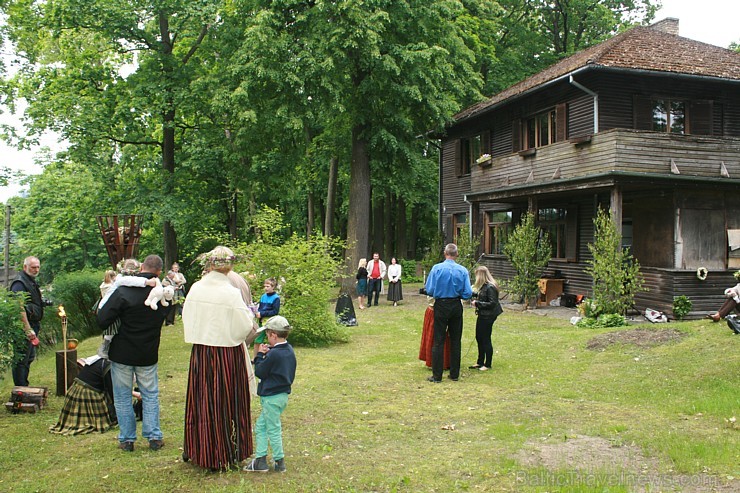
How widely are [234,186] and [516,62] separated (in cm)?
1681

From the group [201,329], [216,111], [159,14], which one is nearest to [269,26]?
[216,111]

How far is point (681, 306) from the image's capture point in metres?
16.2

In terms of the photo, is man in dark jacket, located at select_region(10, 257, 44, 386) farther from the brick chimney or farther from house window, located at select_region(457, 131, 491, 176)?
the brick chimney

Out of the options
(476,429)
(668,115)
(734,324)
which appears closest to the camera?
(476,429)

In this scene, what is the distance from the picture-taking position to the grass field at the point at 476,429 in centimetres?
561

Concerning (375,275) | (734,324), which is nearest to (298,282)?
(734,324)

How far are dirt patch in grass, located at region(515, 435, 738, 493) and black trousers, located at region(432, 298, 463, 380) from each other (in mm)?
3211

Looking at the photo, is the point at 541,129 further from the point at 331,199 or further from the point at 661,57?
the point at 331,199

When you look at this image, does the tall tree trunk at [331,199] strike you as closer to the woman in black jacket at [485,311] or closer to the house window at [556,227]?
the house window at [556,227]

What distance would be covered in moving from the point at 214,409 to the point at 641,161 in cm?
1410

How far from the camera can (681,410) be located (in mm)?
7902

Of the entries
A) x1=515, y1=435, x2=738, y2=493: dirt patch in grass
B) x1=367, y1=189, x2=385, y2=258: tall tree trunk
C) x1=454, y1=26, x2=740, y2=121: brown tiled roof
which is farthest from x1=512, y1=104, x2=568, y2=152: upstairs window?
x1=515, y1=435, x2=738, y2=493: dirt patch in grass

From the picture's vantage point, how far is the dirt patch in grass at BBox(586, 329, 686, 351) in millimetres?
12164

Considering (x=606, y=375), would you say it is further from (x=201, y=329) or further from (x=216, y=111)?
(x=216, y=111)
